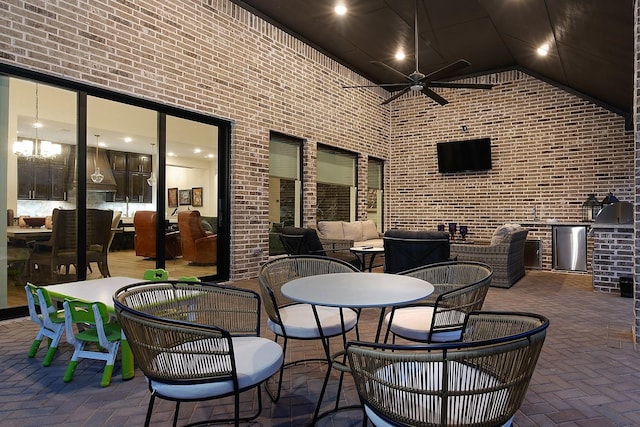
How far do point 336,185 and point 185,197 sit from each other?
319 cm

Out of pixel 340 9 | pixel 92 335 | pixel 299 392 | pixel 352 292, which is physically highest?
pixel 340 9

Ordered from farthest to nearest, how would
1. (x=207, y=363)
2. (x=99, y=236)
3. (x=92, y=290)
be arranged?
(x=99, y=236) → (x=92, y=290) → (x=207, y=363)

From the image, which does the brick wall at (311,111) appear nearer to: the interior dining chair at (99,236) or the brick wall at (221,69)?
the brick wall at (221,69)

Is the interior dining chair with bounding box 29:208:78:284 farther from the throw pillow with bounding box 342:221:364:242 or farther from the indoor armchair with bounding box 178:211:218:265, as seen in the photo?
the throw pillow with bounding box 342:221:364:242

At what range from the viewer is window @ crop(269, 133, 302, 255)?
6.43 meters

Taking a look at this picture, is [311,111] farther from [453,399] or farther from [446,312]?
[453,399]

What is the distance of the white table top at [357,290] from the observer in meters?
1.77

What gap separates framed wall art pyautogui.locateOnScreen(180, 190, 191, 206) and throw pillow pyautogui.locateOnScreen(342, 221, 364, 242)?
2.79m

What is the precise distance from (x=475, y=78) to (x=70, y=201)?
8.01 m

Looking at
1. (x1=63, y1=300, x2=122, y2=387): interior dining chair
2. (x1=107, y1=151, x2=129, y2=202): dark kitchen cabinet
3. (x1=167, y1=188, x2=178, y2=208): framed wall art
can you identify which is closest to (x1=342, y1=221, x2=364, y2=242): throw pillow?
(x1=167, y1=188, x2=178, y2=208): framed wall art

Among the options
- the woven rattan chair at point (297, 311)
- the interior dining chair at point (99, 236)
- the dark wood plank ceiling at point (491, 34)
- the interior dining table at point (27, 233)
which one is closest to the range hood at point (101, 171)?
the interior dining chair at point (99, 236)

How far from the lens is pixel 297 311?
2494 millimetres

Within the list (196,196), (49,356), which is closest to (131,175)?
(196,196)

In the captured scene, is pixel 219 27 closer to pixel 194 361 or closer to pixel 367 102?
pixel 367 102
